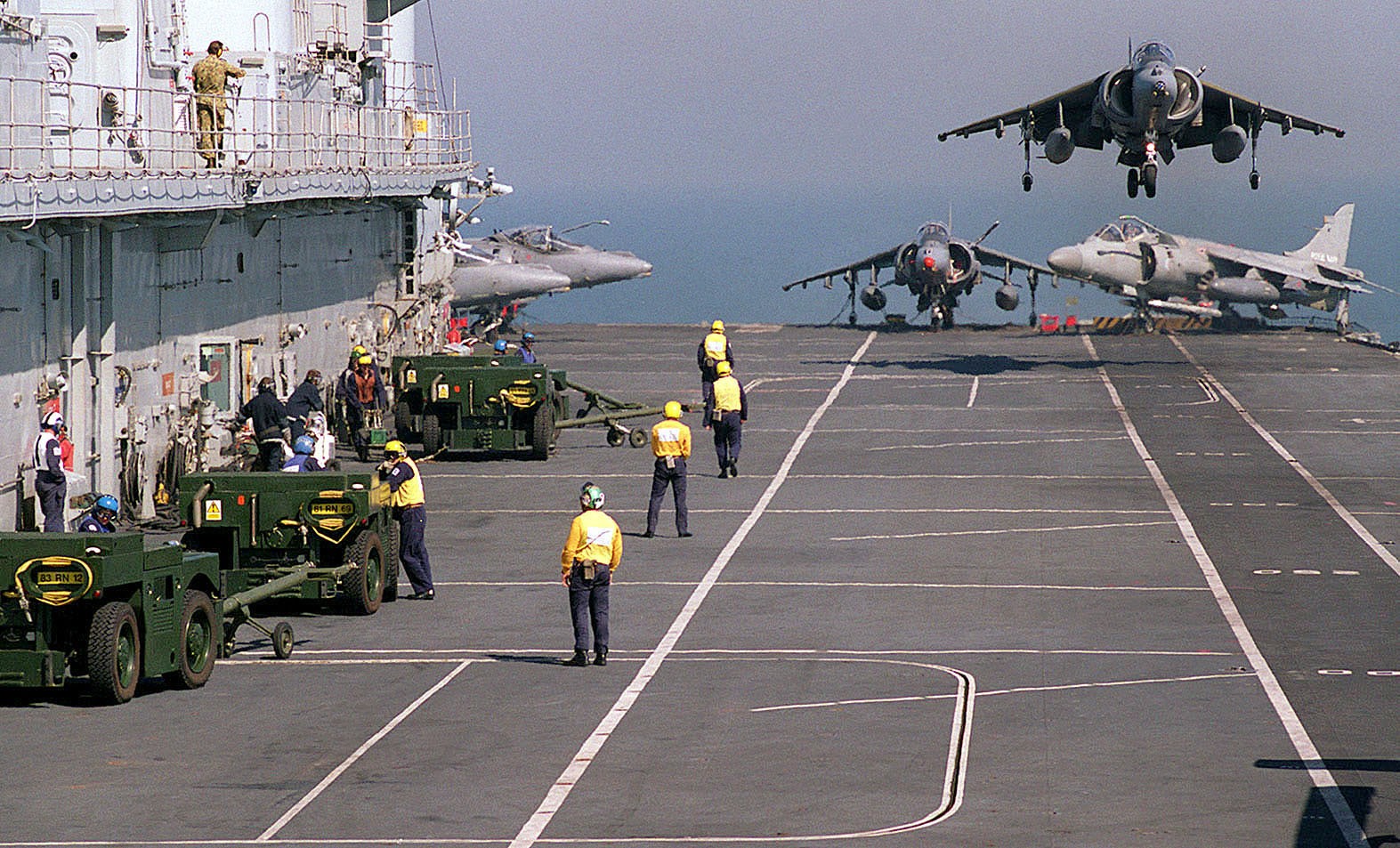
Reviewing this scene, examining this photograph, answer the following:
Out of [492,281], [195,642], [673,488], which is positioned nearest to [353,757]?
[195,642]

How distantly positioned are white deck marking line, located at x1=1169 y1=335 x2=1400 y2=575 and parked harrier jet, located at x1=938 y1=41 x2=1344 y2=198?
5.16 meters

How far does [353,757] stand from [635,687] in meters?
3.13

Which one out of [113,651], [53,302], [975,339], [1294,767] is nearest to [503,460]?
[53,302]

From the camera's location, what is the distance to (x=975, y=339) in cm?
6066

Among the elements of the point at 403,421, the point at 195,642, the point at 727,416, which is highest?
the point at 727,416

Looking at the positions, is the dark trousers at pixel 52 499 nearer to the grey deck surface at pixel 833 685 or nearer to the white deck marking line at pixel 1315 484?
the grey deck surface at pixel 833 685

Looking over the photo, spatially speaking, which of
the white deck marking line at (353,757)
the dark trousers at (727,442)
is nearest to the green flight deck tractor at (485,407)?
the dark trousers at (727,442)

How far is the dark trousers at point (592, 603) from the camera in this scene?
17.2m

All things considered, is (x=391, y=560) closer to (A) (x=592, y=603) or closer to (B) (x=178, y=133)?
(A) (x=592, y=603)

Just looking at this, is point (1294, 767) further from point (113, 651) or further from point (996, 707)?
point (113, 651)

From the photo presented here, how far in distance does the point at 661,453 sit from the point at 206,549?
22.2ft

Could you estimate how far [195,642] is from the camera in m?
16.4

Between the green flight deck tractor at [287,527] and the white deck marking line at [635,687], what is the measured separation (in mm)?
3307

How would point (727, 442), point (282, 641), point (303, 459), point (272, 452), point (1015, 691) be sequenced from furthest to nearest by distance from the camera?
point (727, 442), point (272, 452), point (303, 459), point (282, 641), point (1015, 691)
